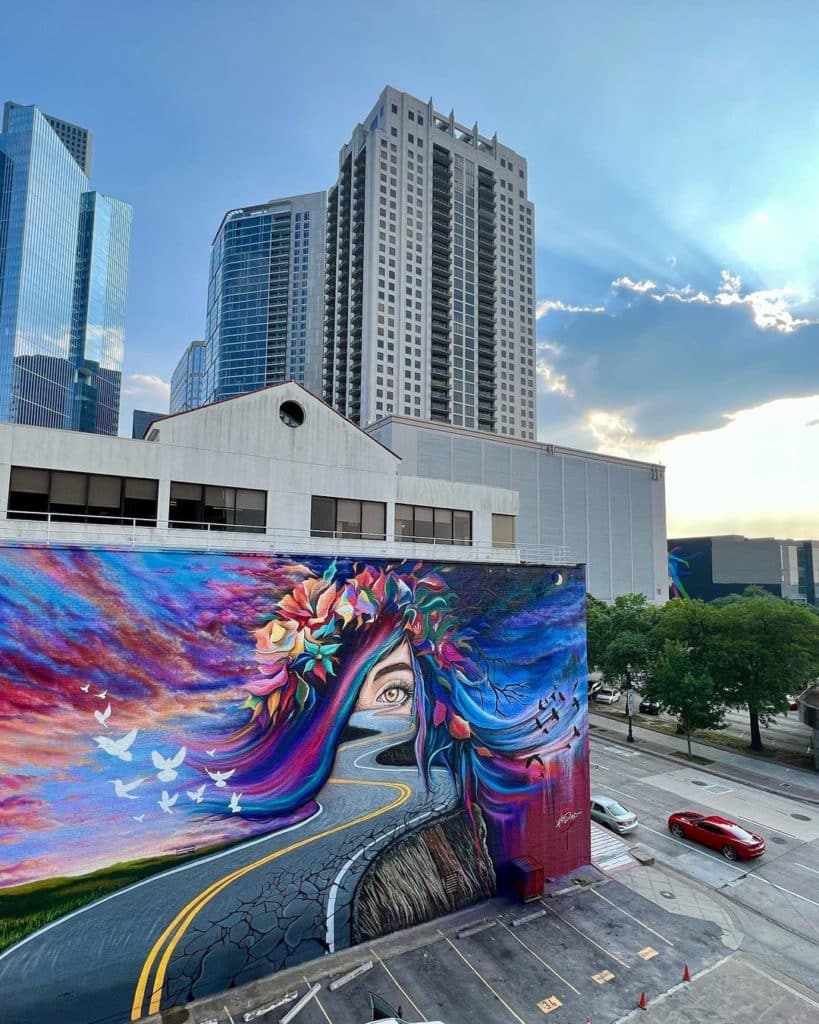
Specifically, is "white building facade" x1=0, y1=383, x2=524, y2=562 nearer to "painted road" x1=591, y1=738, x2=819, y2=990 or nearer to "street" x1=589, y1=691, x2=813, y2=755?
"painted road" x1=591, y1=738, x2=819, y2=990

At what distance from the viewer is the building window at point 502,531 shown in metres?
27.2

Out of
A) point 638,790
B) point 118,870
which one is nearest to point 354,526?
point 118,870

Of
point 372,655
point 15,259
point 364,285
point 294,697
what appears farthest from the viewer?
point 15,259

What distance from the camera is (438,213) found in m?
110

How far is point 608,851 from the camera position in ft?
80.6

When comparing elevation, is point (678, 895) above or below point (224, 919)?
below

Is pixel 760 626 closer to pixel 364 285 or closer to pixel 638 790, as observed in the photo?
pixel 638 790

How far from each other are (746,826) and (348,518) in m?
23.6

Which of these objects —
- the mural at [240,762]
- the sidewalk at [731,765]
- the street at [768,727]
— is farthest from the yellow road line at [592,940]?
the street at [768,727]

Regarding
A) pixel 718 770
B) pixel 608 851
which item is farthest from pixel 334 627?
pixel 718 770

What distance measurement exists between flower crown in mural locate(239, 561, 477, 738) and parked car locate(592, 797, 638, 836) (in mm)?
11029

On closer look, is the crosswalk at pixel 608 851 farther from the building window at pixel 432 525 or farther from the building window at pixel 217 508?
the building window at pixel 217 508

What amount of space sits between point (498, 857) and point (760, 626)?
81.2 ft

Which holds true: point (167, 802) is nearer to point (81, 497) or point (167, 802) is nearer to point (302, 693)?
point (302, 693)
